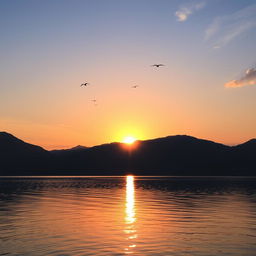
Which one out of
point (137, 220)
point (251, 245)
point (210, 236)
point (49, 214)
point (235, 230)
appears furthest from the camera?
point (49, 214)

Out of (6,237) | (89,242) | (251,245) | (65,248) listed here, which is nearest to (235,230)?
(251,245)

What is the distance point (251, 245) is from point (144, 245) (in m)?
7.78

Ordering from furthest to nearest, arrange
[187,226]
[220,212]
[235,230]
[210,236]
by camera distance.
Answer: [220,212], [187,226], [235,230], [210,236]

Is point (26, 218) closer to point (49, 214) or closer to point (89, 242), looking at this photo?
point (49, 214)

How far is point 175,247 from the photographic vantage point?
2700 cm

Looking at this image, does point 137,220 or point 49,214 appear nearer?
point 137,220

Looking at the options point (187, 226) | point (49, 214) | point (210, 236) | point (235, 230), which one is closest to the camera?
point (210, 236)

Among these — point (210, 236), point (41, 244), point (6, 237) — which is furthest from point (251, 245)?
point (6, 237)

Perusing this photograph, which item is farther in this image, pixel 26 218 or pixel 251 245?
pixel 26 218

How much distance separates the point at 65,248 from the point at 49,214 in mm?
20467

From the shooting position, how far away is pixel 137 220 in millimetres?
40938

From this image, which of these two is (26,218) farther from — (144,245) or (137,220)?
(144,245)

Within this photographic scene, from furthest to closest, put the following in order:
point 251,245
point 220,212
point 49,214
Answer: point 220,212
point 49,214
point 251,245

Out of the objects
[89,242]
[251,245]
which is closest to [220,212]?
[251,245]
